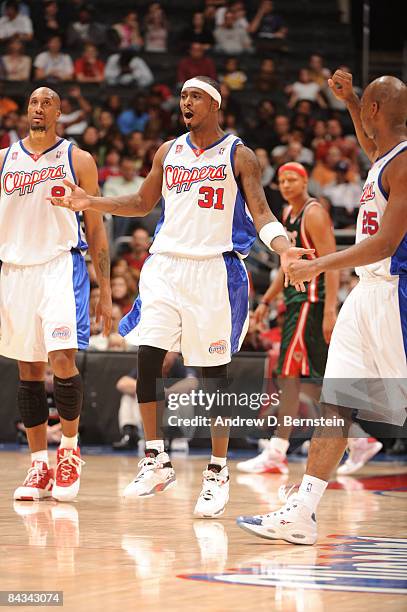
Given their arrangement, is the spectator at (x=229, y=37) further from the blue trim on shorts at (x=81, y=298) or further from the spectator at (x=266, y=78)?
the blue trim on shorts at (x=81, y=298)

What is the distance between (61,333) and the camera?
6.11 m

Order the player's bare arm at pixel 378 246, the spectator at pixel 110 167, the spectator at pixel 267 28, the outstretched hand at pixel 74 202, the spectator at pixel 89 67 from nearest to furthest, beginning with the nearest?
the player's bare arm at pixel 378 246
the outstretched hand at pixel 74 202
the spectator at pixel 110 167
the spectator at pixel 89 67
the spectator at pixel 267 28

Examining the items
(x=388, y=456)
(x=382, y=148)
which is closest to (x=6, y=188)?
(x=382, y=148)

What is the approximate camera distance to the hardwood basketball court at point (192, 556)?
3623 millimetres

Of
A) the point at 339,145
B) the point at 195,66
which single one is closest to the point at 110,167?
the point at 195,66

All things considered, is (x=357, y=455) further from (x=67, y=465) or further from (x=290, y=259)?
(x=290, y=259)

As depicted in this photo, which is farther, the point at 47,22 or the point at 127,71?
the point at 47,22

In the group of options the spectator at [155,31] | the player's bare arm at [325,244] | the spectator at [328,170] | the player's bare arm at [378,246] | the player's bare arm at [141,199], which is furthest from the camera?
the spectator at [155,31]

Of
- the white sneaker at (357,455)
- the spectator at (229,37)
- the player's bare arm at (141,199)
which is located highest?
the spectator at (229,37)

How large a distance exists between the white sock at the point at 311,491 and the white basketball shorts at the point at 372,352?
1.14 ft

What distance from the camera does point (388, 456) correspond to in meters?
10.3

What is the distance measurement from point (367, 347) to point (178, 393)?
385 cm

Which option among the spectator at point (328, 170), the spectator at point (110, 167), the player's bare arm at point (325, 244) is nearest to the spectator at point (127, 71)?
the spectator at point (110, 167)

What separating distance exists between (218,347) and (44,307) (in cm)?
104
